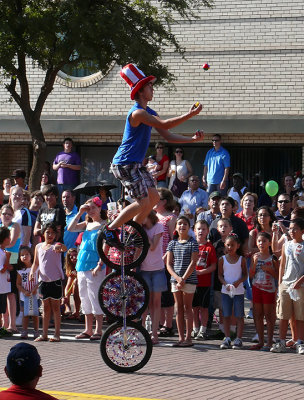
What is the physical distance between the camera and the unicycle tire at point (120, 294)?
385 inches

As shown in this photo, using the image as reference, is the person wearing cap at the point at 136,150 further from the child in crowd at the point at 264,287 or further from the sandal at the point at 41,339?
the sandal at the point at 41,339

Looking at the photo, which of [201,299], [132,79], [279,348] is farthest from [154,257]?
[132,79]

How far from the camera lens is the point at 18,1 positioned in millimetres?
17344

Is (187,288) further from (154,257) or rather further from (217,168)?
(217,168)

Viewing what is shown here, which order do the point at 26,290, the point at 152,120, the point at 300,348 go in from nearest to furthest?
the point at 152,120 < the point at 300,348 < the point at 26,290

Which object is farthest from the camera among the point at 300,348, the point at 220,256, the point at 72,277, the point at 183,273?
the point at 72,277

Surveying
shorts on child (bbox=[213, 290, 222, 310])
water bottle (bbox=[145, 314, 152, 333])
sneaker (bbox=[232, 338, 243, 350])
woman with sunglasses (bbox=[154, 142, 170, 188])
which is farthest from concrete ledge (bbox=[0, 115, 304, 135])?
sneaker (bbox=[232, 338, 243, 350])

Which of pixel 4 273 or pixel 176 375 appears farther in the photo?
pixel 4 273

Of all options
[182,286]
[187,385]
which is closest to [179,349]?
[182,286]

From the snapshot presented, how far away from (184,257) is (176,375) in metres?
2.63

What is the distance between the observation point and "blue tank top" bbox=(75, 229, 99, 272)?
12.2 metres

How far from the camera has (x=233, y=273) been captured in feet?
39.0

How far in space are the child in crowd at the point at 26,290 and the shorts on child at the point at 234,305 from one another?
274 centimetres

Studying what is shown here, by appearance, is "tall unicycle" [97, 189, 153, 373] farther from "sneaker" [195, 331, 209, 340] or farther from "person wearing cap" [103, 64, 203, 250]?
"sneaker" [195, 331, 209, 340]
